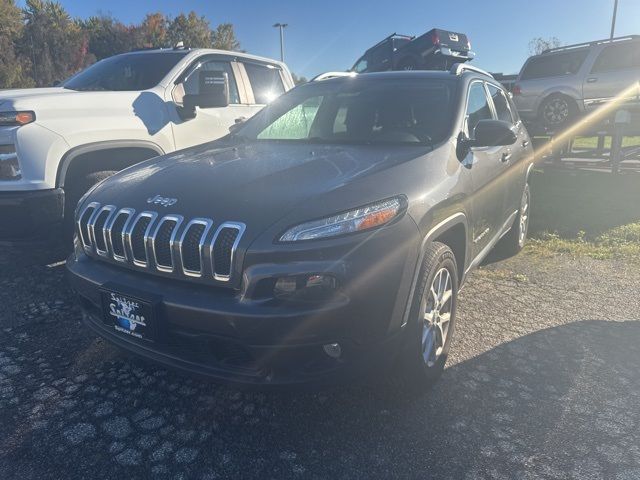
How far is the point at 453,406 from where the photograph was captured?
8.63ft

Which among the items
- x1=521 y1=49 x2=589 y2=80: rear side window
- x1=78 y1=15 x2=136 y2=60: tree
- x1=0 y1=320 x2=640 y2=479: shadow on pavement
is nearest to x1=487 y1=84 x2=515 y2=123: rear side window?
x1=0 y1=320 x2=640 y2=479: shadow on pavement

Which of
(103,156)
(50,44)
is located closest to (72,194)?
(103,156)

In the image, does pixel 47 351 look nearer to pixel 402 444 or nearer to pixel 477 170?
pixel 402 444

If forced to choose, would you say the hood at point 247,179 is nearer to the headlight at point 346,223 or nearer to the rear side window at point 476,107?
the headlight at point 346,223

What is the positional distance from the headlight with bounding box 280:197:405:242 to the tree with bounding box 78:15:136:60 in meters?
39.8

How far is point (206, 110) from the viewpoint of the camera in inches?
213

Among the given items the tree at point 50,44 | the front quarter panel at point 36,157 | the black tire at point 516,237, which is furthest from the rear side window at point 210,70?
the tree at point 50,44

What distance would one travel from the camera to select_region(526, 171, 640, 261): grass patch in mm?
5414

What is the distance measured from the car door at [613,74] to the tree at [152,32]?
3562 cm

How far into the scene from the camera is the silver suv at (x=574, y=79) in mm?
10594

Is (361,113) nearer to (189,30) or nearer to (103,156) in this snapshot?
(103,156)

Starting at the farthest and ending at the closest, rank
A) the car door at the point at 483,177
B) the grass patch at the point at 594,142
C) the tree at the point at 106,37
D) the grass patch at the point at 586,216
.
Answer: the tree at the point at 106,37
the grass patch at the point at 594,142
the grass patch at the point at 586,216
the car door at the point at 483,177

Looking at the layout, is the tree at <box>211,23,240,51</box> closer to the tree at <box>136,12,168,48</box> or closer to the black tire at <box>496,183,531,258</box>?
the tree at <box>136,12,168,48</box>

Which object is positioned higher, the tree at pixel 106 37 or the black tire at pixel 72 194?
the tree at pixel 106 37
